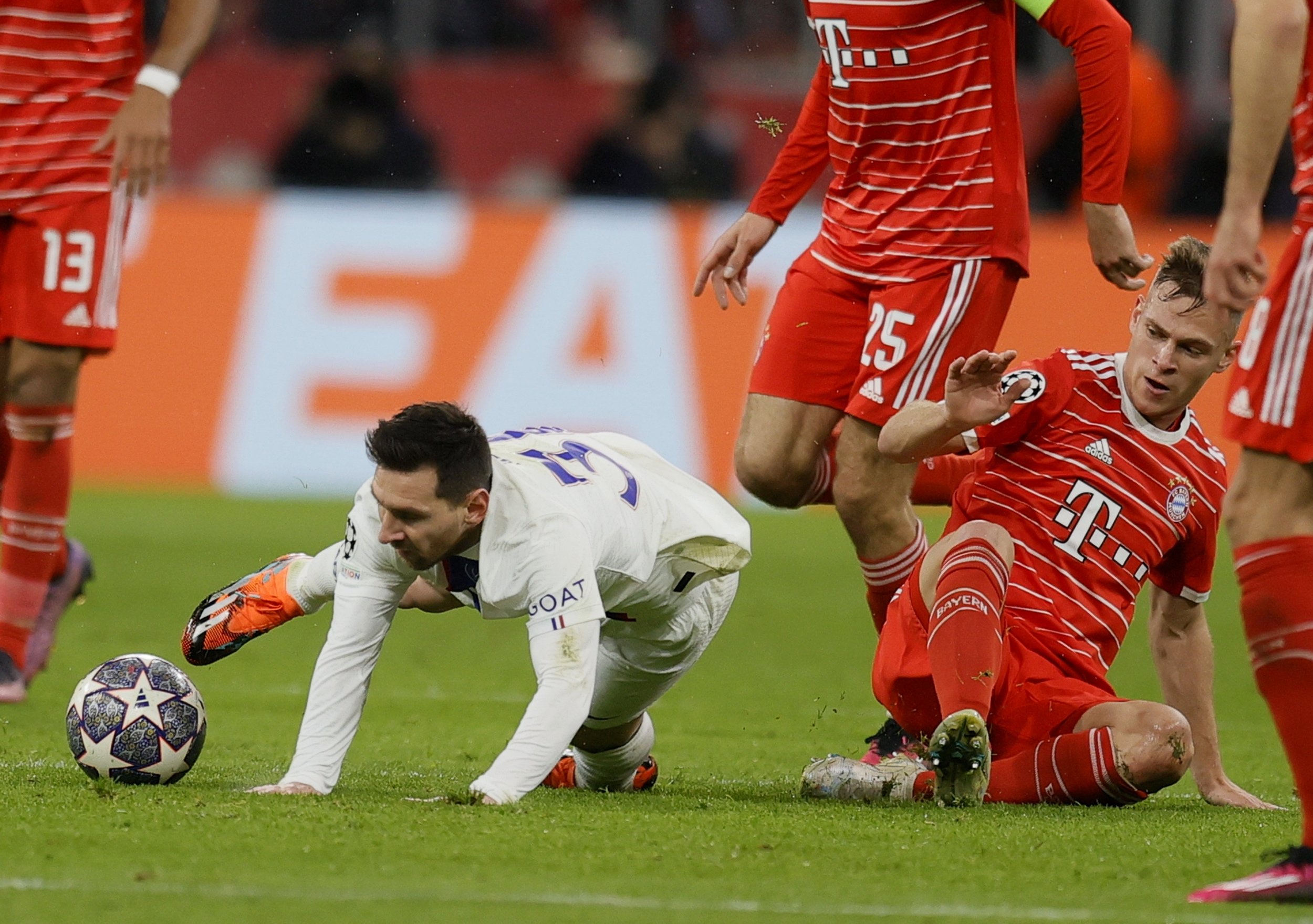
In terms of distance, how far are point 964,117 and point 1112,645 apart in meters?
1.39

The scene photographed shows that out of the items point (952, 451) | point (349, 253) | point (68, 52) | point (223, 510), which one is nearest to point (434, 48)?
point (349, 253)

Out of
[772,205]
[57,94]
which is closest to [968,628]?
[772,205]

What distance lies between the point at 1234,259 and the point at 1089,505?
154 cm

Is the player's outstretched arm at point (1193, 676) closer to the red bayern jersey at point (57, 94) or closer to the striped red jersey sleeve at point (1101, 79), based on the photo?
the striped red jersey sleeve at point (1101, 79)

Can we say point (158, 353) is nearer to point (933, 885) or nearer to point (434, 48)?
point (434, 48)

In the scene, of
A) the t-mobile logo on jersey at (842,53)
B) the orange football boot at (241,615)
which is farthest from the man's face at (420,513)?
the t-mobile logo on jersey at (842,53)

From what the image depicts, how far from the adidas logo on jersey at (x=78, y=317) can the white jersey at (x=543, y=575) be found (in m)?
1.25

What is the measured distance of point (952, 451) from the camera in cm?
483

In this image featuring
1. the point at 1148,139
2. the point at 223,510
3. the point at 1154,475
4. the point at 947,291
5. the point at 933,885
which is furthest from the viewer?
the point at 1148,139

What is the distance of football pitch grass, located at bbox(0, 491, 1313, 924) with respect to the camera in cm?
319

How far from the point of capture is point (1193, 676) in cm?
472

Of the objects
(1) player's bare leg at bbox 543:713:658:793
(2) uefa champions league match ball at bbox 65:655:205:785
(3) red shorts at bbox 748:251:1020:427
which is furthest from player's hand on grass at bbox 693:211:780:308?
(2) uefa champions league match ball at bbox 65:655:205:785

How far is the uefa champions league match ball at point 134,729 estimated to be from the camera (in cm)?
436

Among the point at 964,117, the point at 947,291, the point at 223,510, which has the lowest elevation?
the point at 223,510
